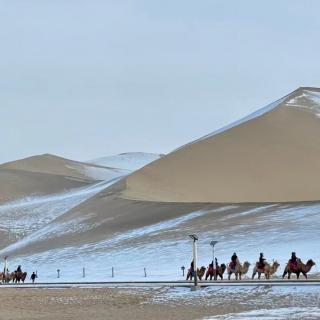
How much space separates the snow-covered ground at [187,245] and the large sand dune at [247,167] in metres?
19.2

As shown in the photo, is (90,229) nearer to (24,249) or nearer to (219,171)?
(24,249)

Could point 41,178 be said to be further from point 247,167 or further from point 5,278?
point 5,278

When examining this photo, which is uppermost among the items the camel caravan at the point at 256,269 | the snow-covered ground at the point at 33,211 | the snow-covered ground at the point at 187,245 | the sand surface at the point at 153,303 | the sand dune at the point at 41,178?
the sand dune at the point at 41,178

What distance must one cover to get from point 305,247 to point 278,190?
4059 cm

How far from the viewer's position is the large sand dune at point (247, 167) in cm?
9194

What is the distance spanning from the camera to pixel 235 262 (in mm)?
36594

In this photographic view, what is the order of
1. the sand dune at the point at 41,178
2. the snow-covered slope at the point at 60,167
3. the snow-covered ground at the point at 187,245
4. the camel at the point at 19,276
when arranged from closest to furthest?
the camel at the point at 19,276 < the snow-covered ground at the point at 187,245 < the sand dune at the point at 41,178 < the snow-covered slope at the point at 60,167

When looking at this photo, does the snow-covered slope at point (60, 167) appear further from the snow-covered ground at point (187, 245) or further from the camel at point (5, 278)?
the camel at point (5, 278)

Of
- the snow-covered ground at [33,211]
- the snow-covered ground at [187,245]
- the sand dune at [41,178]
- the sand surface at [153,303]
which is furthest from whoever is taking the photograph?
the sand dune at [41,178]

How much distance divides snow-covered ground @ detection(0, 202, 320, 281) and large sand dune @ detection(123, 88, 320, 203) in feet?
62.9

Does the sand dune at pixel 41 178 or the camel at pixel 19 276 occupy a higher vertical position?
the sand dune at pixel 41 178

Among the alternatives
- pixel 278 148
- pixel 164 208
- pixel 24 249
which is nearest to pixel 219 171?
pixel 278 148

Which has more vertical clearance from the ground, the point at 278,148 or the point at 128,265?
the point at 278,148

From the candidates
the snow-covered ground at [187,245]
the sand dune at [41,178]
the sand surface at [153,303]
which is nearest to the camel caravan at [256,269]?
the snow-covered ground at [187,245]
